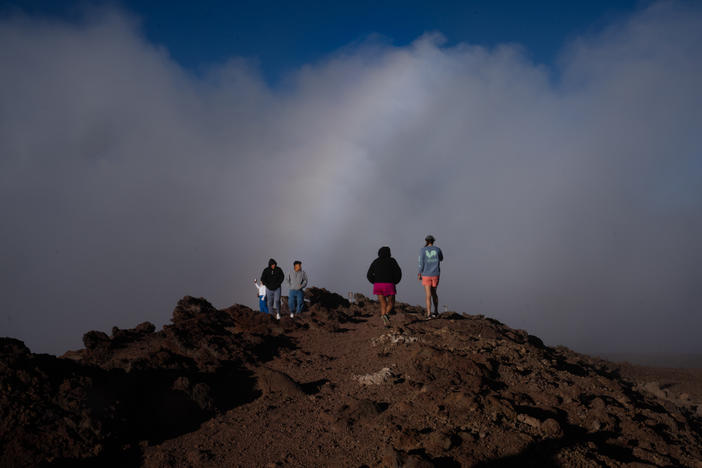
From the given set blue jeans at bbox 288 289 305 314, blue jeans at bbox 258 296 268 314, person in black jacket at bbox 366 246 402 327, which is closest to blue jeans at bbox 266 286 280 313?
blue jeans at bbox 288 289 305 314

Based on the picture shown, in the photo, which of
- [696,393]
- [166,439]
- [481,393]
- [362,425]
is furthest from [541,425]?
[696,393]

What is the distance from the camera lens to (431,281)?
1278cm

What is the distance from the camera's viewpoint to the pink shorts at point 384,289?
12500 mm

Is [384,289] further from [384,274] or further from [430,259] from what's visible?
[430,259]

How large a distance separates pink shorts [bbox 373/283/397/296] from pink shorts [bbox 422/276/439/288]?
3.26 ft

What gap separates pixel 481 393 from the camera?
748 centimetres

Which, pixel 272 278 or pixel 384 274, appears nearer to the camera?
pixel 384 274

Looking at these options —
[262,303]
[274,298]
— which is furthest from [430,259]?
[262,303]

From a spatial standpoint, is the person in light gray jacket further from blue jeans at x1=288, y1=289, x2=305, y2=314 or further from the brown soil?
the brown soil

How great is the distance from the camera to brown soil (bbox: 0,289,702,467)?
Answer: 5.88m

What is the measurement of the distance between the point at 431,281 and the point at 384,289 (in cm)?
145

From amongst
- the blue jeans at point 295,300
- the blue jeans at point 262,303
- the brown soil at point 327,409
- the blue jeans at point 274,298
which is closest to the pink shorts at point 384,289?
the brown soil at point 327,409

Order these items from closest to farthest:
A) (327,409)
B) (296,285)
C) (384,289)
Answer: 1. (327,409)
2. (384,289)
3. (296,285)

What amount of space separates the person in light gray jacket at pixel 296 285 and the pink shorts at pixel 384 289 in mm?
3852
